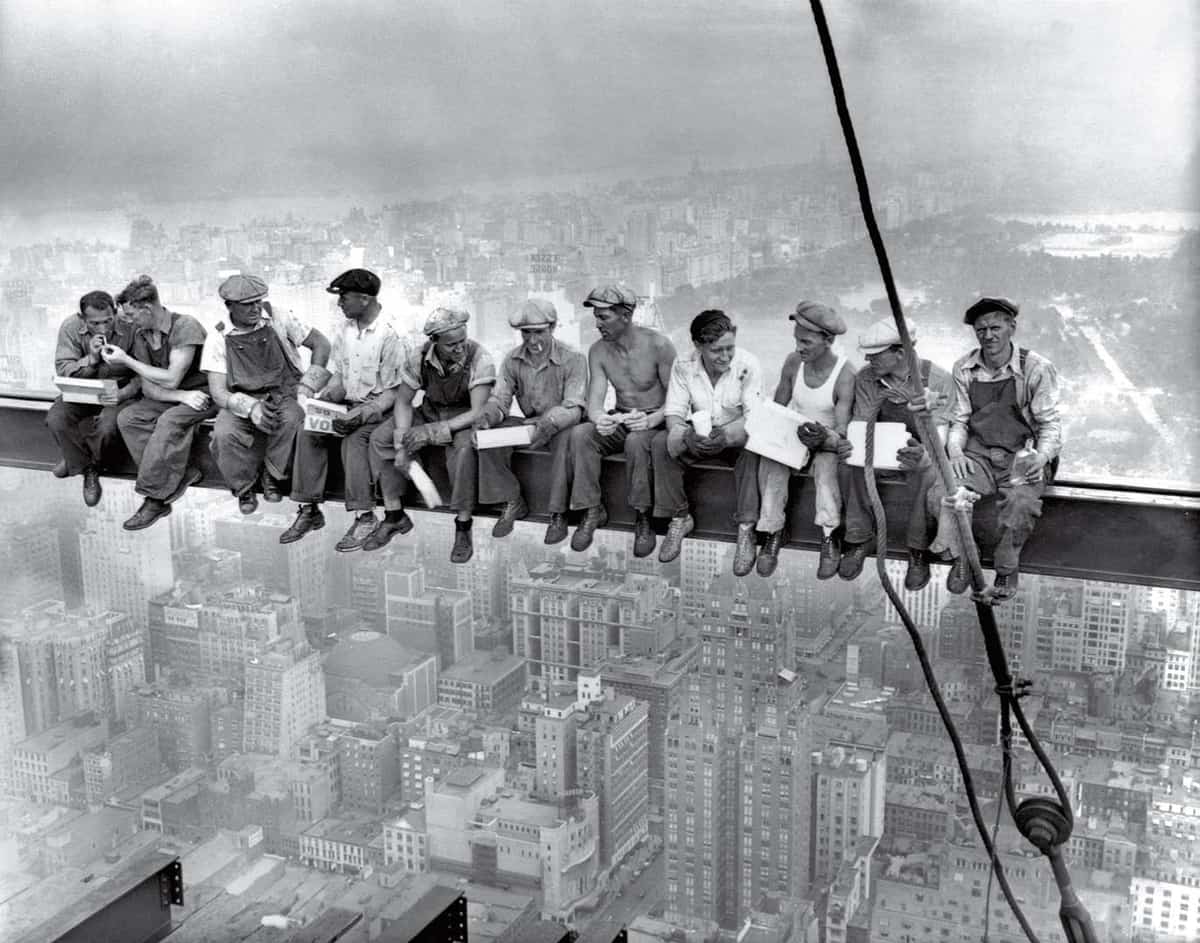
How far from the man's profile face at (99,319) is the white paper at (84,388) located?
322 millimetres

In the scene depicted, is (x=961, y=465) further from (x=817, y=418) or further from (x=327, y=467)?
(x=327, y=467)

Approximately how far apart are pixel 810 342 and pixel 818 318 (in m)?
0.15

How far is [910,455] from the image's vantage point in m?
7.04

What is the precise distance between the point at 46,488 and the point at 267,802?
6.39 m

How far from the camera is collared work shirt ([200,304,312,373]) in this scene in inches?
337

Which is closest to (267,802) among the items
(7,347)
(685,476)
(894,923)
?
(7,347)

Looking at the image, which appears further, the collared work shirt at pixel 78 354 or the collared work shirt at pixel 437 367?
the collared work shirt at pixel 78 354

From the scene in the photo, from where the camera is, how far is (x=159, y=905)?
36.4 ft

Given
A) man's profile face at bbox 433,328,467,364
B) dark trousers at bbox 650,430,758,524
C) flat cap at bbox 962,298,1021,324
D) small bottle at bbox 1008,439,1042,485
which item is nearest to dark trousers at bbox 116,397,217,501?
man's profile face at bbox 433,328,467,364

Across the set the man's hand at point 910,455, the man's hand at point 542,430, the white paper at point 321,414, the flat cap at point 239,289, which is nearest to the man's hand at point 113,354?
the flat cap at point 239,289

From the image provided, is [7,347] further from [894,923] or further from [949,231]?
[894,923]

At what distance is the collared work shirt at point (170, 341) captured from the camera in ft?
28.8

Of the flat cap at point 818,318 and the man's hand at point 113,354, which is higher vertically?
the flat cap at point 818,318

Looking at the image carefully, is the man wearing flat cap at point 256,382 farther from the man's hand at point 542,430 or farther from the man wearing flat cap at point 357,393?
the man's hand at point 542,430
